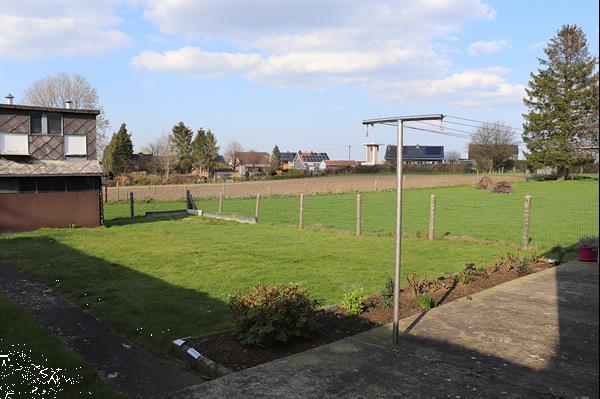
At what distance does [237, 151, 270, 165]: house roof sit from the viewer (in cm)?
11850

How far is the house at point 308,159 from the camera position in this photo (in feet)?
398

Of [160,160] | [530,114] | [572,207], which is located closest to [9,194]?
[572,207]

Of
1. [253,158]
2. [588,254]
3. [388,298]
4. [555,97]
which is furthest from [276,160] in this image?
[388,298]

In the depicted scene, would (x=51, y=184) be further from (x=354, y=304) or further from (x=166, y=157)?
(x=166, y=157)

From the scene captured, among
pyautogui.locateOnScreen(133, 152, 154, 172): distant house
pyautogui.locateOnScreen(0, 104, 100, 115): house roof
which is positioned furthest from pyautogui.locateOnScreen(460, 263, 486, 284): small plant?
pyautogui.locateOnScreen(133, 152, 154, 172): distant house

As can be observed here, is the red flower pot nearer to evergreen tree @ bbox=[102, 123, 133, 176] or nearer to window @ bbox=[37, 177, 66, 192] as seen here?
window @ bbox=[37, 177, 66, 192]

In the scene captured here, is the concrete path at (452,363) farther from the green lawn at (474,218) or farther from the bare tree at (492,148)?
the bare tree at (492,148)

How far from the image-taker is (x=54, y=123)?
1969cm

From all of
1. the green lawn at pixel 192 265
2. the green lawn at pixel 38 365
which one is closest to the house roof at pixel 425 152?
the green lawn at pixel 192 265

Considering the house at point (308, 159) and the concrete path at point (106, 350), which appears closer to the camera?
the concrete path at point (106, 350)

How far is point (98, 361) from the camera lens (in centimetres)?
517

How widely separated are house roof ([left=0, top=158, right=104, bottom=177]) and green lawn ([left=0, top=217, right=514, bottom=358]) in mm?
2314

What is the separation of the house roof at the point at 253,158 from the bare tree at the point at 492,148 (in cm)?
6049

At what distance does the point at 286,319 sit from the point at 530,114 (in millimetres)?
54430
